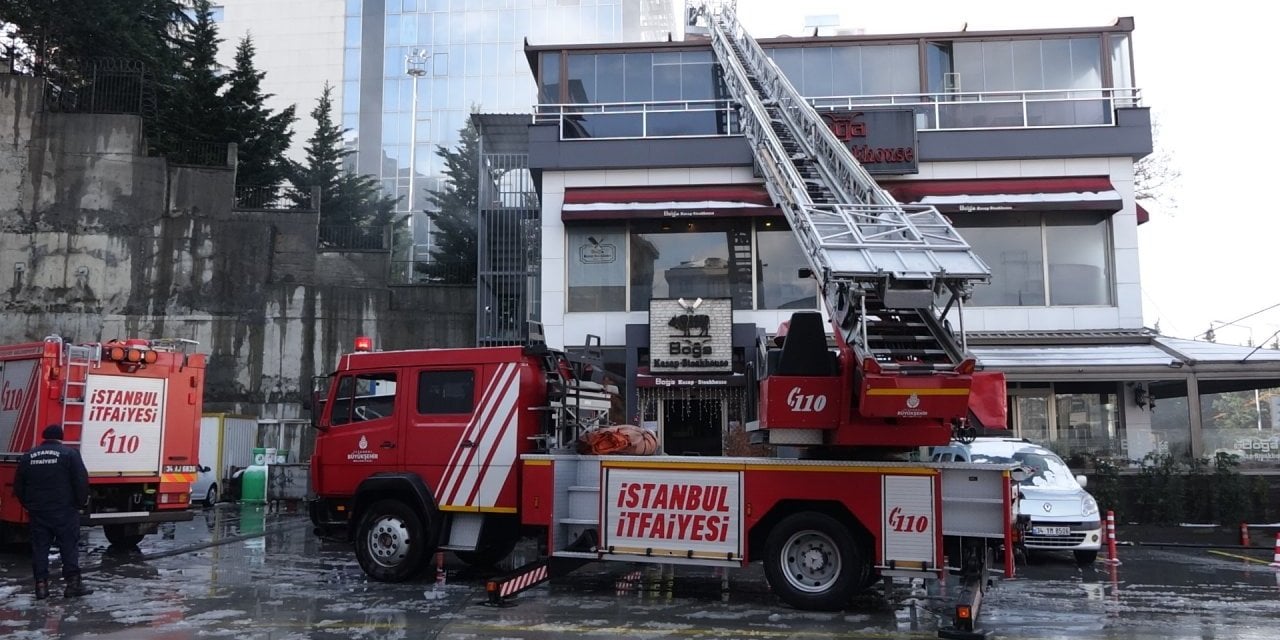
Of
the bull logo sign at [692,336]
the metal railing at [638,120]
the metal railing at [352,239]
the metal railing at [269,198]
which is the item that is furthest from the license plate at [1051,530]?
the metal railing at [269,198]

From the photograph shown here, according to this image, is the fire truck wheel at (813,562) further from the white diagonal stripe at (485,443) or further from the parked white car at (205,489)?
the parked white car at (205,489)

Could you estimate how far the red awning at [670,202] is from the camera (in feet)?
67.7

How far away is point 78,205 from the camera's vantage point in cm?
2566

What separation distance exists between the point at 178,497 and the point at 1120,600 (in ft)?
41.7

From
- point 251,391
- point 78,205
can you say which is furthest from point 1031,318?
point 78,205

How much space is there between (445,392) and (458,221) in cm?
2775

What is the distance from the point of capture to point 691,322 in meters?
20.6

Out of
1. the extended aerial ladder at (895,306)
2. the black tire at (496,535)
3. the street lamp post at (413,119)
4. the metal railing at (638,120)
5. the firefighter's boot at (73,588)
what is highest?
the street lamp post at (413,119)

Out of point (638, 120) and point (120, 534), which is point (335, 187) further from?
point (120, 534)

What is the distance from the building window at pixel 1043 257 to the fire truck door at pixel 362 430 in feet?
47.4

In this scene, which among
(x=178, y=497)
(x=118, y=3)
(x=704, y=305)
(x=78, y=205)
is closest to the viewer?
(x=178, y=497)

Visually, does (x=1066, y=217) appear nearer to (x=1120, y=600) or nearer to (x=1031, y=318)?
(x=1031, y=318)

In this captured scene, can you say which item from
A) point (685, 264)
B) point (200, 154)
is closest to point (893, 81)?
point (685, 264)

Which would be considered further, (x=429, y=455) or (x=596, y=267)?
(x=596, y=267)
